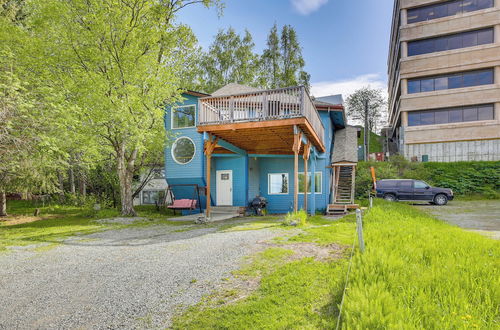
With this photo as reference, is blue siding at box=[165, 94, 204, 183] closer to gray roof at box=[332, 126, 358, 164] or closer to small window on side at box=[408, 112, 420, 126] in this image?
gray roof at box=[332, 126, 358, 164]

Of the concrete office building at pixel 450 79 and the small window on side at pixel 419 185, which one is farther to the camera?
the concrete office building at pixel 450 79

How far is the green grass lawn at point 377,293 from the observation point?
2211 millimetres

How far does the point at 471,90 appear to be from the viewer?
24.8m

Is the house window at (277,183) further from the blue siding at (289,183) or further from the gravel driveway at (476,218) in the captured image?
the gravel driveway at (476,218)

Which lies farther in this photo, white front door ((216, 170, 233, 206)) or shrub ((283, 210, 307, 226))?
white front door ((216, 170, 233, 206))

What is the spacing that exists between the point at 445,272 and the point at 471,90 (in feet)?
94.7

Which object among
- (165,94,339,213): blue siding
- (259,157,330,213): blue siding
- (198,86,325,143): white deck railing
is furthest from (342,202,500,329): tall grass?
(259,157,330,213): blue siding

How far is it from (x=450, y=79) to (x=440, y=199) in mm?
15791

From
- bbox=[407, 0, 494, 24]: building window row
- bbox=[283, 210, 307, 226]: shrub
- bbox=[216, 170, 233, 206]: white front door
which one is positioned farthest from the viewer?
bbox=[407, 0, 494, 24]: building window row

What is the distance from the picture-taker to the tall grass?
2.13 metres

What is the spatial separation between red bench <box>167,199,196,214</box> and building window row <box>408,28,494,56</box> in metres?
26.8

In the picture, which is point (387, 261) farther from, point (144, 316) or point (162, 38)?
point (162, 38)

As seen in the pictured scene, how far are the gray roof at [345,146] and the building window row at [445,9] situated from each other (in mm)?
17420

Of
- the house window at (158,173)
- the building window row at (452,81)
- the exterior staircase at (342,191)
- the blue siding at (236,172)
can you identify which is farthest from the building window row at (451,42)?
the house window at (158,173)
